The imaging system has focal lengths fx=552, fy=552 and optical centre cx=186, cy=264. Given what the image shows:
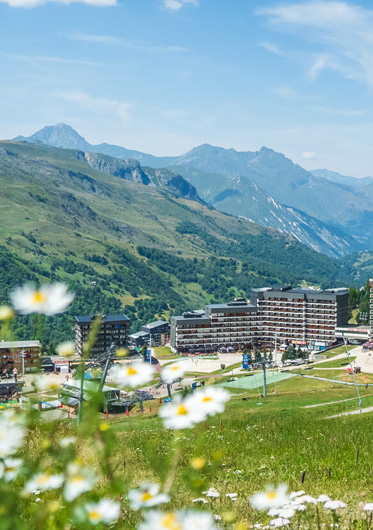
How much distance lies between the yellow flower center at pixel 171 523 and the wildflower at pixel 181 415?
16.7 inches

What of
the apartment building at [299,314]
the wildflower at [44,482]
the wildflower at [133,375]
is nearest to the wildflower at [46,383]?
the wildflower at [133,375]

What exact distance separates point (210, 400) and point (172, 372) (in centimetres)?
51

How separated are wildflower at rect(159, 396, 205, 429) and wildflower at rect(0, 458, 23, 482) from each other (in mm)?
884

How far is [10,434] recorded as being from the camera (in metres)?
3.01

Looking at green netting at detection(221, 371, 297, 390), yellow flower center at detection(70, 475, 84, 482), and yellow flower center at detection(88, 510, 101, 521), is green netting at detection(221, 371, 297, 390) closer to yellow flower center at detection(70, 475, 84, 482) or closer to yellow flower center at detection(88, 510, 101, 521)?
yellow flower center at detection(70, 475, 84, 482)

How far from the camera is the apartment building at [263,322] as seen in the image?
18575 centimetres

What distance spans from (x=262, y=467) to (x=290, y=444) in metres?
4.17

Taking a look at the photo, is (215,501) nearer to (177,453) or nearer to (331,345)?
(177,453)

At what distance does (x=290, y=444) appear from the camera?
16359mm

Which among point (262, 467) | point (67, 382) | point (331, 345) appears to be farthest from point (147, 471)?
point (331, 345)

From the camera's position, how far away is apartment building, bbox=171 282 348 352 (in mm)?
185750

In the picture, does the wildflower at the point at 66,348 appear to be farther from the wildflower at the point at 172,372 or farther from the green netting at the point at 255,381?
the green netting at the point at 255,381

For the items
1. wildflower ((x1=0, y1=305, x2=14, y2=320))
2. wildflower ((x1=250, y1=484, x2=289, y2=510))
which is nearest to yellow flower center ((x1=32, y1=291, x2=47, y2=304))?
wildflower ((x1=0, y1=305, x2=14, y2=320))

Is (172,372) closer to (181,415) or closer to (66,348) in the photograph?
(181,415)
